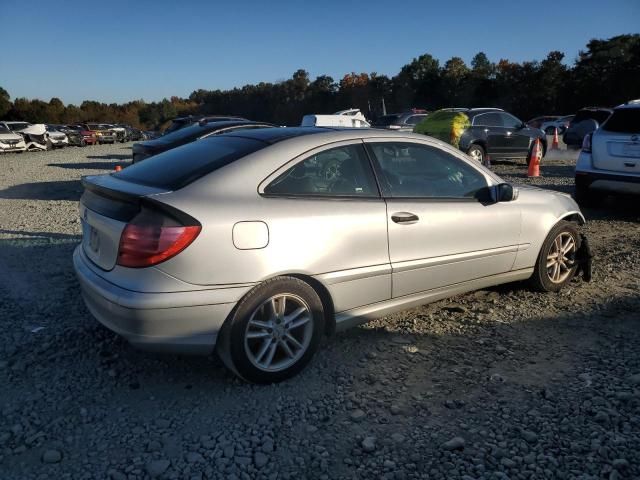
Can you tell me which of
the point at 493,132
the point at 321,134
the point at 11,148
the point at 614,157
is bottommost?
the point at 614,157

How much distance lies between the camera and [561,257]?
4801mm

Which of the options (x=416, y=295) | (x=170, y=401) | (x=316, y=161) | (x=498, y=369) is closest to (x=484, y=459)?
(x=498, y=369)

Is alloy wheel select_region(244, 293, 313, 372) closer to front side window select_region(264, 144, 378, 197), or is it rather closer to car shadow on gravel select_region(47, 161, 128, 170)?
front side window select_region(264, 144, 378, 197)

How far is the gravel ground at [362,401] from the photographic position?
2543 millimetres

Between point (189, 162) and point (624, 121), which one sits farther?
point (624, 121)

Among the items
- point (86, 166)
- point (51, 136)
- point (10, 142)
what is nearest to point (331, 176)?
point (86, 166)

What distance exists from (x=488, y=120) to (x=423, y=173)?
1128 centimetres

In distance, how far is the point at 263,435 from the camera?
2771 millimetres

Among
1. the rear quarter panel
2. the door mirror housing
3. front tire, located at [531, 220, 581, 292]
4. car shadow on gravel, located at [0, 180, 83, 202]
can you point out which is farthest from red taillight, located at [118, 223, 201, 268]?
car shadow on gravel, located at [0, 180, 83, 202]

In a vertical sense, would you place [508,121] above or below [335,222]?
above

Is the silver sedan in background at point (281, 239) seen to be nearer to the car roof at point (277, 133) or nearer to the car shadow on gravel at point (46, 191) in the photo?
the car roof at point (277, 133)

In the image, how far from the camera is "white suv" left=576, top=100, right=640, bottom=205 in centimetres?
738

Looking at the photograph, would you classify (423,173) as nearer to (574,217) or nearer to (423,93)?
(574,217)

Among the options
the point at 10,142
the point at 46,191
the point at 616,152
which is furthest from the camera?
the point at 10,142
